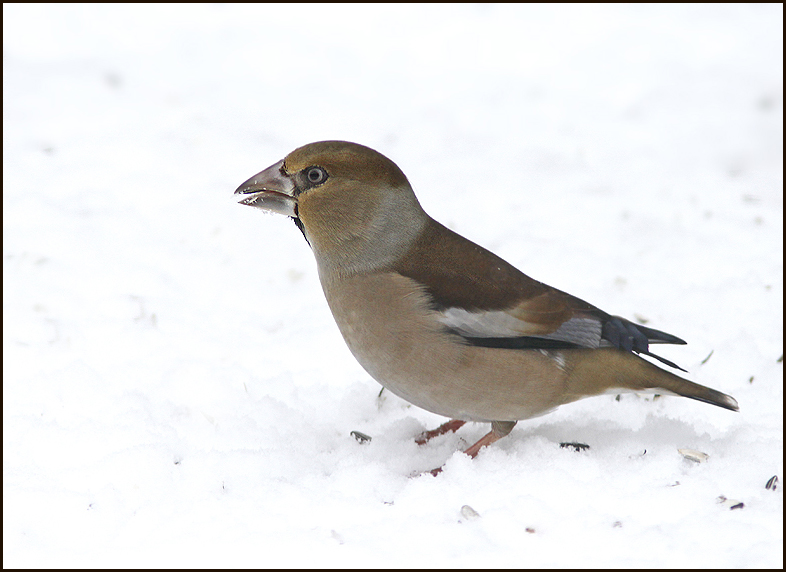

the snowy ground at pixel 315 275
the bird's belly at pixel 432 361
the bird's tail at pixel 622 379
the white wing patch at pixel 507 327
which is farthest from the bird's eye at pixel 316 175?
the bird's tail at pixel 622 379

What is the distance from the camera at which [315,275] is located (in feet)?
19.3

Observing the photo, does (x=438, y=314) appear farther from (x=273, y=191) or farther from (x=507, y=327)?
(x=273, y=191)

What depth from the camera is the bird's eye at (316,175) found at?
152 inches

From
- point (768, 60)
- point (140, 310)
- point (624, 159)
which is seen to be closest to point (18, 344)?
point (140, 310)

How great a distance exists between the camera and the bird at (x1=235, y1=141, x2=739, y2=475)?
369cm

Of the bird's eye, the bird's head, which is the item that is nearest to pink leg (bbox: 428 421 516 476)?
the bird's head

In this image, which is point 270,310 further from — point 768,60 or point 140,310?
point 768,60

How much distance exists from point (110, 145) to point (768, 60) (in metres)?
6.27

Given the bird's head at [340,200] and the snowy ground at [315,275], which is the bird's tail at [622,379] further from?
the bird's head at [340,200]

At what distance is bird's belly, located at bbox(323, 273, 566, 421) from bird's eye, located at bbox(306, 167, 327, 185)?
1.54ft

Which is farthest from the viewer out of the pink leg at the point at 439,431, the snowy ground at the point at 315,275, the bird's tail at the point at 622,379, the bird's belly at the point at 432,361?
the pink leg at the point at 439,431

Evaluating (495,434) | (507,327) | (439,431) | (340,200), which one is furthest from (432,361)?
(340,200)

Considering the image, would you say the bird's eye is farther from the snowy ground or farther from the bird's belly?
the snowy ground

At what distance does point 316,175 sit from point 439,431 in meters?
1.37
